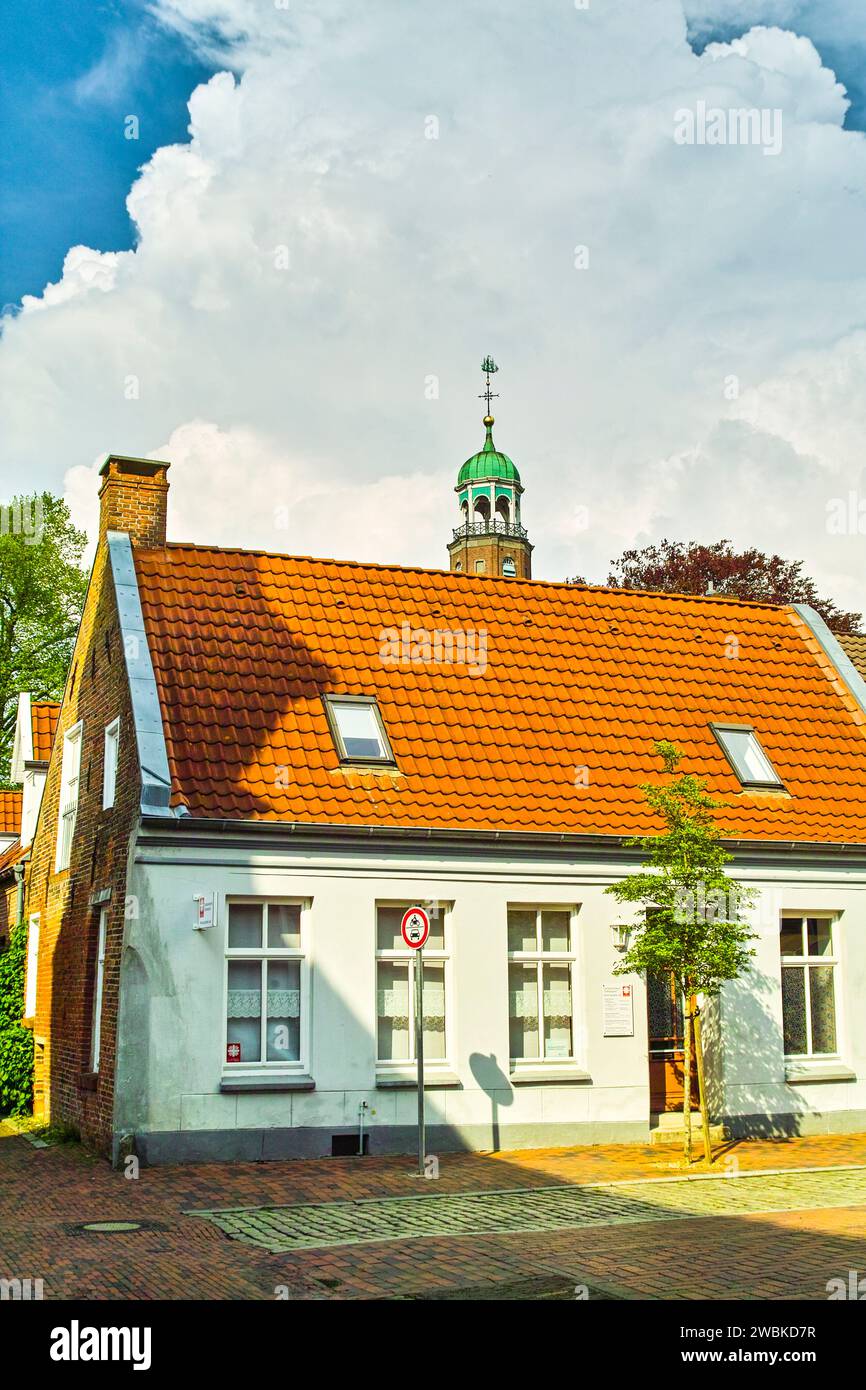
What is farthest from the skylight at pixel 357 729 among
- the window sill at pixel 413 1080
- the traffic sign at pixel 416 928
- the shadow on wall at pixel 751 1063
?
the shadow on wall at pixel 751 1063

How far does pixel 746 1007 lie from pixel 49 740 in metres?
13.4

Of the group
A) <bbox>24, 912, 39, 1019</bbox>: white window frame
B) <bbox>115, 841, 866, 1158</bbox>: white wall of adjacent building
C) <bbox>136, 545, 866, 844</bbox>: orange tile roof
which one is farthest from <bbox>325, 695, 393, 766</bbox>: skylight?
<bbox>24, 912, 39, 1019</bbox>: white window frame

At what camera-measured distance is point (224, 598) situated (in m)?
19.9

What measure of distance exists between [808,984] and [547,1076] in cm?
422

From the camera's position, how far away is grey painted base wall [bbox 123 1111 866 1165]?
1570cm

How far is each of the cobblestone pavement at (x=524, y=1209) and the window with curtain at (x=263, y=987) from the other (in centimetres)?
314

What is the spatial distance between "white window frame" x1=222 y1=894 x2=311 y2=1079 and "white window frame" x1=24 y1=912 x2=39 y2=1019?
24.4 ft

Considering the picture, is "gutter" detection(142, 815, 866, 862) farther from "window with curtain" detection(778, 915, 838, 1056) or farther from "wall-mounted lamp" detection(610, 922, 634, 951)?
"window with curtain" detection(778, 915, 838, 1056)

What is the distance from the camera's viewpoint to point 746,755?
820 inches

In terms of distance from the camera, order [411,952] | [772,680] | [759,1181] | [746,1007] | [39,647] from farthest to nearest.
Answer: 1. [39,647]
2. [772,680]
3. [746,1007]
4. [411,952]
5. [759,1181]

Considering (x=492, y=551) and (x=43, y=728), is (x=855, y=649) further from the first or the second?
(x=492, y=551)

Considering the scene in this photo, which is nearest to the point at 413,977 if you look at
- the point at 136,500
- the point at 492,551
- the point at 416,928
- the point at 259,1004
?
the point at 259,1004
